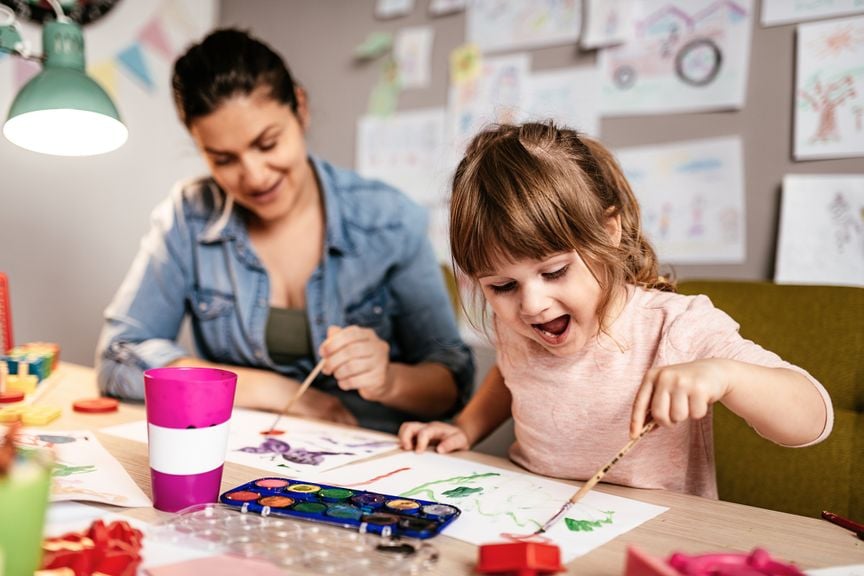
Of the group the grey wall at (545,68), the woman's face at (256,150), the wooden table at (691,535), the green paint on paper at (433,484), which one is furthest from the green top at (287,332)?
the grey wall at (545,68)

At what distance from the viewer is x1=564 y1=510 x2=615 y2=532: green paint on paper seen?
25.6 inches

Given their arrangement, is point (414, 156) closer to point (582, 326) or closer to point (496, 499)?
point (582, 326)

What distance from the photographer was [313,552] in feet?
1.83

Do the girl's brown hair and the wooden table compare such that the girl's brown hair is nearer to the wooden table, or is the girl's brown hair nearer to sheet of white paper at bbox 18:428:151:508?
the wooden table

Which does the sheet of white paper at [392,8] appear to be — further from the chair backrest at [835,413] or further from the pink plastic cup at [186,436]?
the pink plastic cup at [186,436]

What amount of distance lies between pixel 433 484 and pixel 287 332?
0.64 m

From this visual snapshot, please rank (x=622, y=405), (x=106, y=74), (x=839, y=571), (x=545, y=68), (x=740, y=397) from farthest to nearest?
(x=106, y=74) → (x=545, y=68) → (x=622, y=405) → (x=740, y=397) → (x=839, y=571)

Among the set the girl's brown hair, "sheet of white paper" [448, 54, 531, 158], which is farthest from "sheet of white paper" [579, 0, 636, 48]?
the girl's brown hair

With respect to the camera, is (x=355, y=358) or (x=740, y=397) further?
(x=355, y=358)

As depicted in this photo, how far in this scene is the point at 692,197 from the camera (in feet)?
4.98

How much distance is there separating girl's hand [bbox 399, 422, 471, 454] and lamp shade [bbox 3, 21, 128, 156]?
65 centimetres

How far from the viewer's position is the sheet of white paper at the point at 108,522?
1.79ft

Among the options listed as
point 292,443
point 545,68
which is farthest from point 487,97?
point 292,443

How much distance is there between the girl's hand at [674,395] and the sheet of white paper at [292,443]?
37 centimetres
